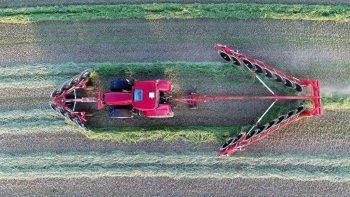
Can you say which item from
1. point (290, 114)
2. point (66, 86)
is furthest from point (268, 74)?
point (66, 86)

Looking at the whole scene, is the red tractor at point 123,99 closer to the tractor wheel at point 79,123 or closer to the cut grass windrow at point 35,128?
the tractor wheel at point 79,123

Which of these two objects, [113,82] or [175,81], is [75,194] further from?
[175,81]

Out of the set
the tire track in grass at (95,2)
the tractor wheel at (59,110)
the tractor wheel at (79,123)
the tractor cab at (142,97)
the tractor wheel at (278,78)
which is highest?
the tire track in grass at (95,2)

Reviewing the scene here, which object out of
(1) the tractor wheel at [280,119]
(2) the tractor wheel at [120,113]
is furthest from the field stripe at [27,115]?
(1) the tractor wheel at [280,119]

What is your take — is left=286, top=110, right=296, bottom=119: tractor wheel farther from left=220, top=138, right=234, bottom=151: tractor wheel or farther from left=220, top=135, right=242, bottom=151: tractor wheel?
left=220, top=138, right=234, bottom=151: tractor wheel

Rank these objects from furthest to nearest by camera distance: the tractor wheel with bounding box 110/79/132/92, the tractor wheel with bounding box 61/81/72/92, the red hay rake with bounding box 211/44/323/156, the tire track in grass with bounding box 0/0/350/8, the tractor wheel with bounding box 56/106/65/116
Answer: the tire track in grass with bounding box 0/0/350/8
the tractor wheel with bounding box 61/81/72/92
the tractor wheel with bounding box 56/106/65/116
the tractor wheel with bounding box 110/79/132/92
the red hay rake with bounding box 211/44/323/156

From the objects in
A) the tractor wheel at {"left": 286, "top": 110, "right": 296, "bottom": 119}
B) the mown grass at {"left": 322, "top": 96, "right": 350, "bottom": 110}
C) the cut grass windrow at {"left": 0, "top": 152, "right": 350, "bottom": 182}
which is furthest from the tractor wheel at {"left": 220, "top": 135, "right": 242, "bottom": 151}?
the mown grass at {"left": 322, "top": 96, "right": 350, "bottom": 110}
